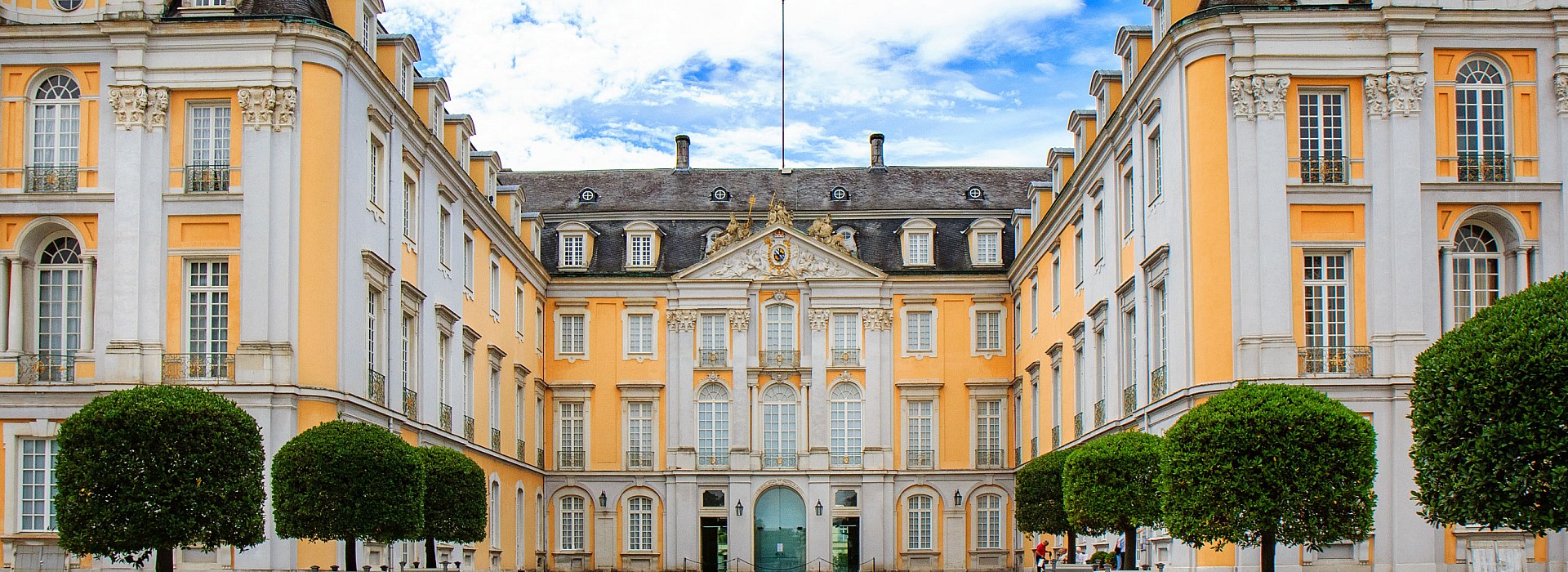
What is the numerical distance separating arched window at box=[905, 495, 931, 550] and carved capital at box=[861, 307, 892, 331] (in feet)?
16.2

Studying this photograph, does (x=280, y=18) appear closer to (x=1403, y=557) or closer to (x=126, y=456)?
(x=126, y=456)

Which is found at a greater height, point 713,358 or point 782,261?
point 782,261

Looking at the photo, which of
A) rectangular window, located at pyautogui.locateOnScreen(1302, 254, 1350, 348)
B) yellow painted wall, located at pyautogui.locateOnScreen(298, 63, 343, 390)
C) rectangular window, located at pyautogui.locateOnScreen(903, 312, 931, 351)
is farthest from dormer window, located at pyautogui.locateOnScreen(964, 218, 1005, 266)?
yellow painted wall, located at pyautogui.locateOnScreen(298, 63, 343, 390)

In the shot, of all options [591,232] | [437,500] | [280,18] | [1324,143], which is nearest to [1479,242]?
[1324,143]

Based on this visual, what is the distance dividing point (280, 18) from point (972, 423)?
26411 millimetres

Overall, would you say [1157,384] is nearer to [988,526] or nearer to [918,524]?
[988,526]

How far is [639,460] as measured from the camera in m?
48.5

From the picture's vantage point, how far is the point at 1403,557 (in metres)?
27.0

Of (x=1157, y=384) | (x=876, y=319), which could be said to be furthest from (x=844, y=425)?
(x=1157, y=384)

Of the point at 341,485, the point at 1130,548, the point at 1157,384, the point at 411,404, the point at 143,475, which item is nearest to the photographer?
the point at 143,475

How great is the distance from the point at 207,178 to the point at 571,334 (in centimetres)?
2187

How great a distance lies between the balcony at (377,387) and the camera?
2993 cm

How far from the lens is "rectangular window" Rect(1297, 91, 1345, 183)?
1086 inches

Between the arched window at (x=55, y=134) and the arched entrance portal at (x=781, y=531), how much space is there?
24.4 m
